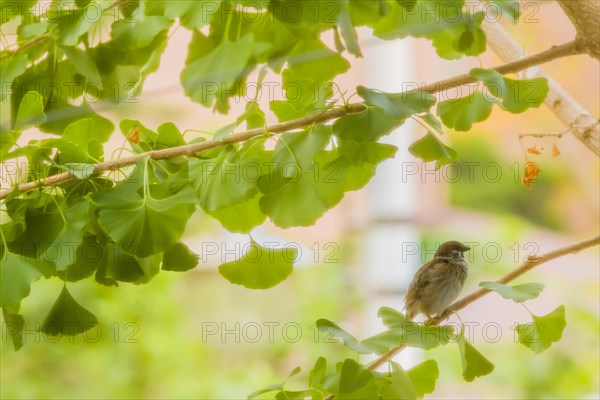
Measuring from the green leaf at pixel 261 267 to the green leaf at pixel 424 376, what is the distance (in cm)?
14

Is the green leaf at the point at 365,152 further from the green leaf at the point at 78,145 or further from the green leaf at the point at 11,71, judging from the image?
the green leaf at the point at 11,71

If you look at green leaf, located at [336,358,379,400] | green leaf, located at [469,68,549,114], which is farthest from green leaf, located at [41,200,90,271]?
green leaf, located at [469,68,549,114]

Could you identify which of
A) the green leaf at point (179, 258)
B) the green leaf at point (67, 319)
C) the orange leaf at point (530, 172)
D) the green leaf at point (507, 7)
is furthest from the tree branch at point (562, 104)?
the green leaf at point (67, 319)

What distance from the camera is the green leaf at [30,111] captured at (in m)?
0.73

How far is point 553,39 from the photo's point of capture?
196 cm

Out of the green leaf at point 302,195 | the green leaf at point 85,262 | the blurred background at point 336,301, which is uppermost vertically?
the green leaf at point 302,195

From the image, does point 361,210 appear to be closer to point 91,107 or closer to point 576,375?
point 576,375

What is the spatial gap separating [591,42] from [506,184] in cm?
209

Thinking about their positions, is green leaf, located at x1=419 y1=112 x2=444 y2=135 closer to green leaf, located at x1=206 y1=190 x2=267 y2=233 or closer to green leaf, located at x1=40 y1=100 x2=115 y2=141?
green leaf, located at x1=206 y1=190 x2=267 y2=233

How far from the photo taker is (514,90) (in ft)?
2.23

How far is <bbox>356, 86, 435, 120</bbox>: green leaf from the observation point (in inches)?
23.7

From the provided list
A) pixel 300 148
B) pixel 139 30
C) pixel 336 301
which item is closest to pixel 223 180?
pixel 300 148

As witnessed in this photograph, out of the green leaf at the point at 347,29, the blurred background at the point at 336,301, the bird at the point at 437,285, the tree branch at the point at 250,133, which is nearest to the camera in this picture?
the green leaf at the point at 347,29

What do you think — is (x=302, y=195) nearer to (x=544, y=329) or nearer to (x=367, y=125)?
(x=367, y=125)
